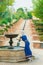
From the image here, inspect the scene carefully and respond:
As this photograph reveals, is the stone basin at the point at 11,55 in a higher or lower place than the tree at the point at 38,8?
lower

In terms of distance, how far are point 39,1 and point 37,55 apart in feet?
32.5

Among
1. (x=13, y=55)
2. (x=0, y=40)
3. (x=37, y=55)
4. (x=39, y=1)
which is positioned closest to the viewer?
(x=13, y=55)

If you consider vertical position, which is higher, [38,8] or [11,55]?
[38,8]

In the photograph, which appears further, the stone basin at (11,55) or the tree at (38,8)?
the tree at (38,8)

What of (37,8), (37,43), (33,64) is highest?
(37,8)

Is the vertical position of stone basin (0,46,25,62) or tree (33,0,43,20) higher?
tree (33,0,43,20)

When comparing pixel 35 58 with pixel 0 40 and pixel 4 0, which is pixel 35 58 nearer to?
pixel 0 40

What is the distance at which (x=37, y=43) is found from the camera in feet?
53.2

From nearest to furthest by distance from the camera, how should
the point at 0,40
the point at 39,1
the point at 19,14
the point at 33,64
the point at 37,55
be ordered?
the point at 33,64, the point at 37,55, the point at 0,40, the point at 39,1, the point at 19,14

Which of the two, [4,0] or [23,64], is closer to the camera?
[23,64]

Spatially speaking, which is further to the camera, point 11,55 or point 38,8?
point 38,8

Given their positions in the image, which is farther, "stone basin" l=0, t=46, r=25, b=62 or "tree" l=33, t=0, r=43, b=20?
"tree" l=33, t=0, r=43, b=20

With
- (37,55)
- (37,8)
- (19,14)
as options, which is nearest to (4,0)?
(37,8)

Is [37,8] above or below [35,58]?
above
